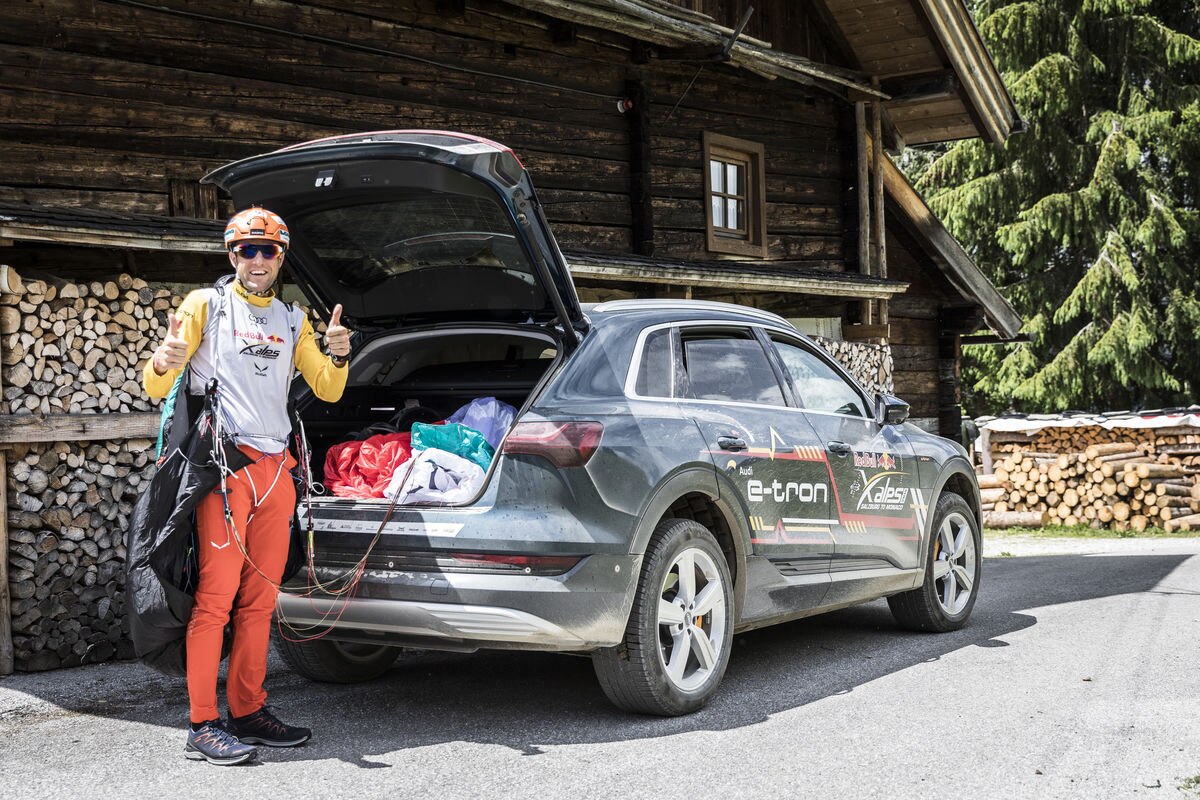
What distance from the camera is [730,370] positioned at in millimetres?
5875

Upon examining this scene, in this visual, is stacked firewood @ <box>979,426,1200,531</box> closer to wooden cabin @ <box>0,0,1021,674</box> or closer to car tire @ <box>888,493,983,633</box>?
wooden cabin @ <box>0,0,1021,674</box>

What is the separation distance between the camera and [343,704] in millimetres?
5516

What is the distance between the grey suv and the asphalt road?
36 cm

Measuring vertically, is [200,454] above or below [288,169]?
below

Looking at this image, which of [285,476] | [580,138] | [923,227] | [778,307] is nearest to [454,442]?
[285,476]

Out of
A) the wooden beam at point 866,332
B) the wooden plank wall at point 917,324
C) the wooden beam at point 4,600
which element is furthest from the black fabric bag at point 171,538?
the wooden plank wall at point 917,324

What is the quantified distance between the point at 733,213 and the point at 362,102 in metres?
4.94

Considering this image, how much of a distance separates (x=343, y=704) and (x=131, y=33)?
529cm

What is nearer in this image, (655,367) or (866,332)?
(655,367)

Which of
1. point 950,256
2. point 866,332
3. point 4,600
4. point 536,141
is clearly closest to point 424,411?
point 4,600

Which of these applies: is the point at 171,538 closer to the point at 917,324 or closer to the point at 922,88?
the point at 922,88

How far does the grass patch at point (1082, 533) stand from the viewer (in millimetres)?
15898

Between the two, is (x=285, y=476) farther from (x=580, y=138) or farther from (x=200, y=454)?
(x=580, y=138)

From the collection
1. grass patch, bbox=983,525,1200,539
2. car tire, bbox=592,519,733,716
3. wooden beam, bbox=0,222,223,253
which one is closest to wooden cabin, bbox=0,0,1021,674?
wooden beam, bbox=0,222,223,253
